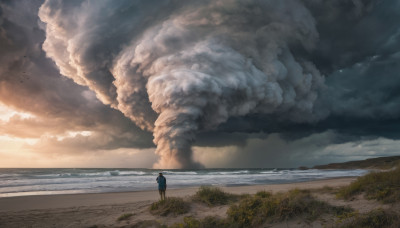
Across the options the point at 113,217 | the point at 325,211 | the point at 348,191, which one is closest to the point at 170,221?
the point at 113,217

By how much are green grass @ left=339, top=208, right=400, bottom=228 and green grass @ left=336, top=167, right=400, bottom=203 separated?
175 centimetres

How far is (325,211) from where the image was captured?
781cm

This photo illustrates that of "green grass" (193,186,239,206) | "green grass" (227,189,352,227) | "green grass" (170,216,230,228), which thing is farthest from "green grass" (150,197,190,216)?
"green grass" (227,189,352,227)

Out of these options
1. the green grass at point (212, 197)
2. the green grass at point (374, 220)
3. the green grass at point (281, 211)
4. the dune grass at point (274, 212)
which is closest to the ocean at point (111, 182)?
the green grass at point (212, 197)

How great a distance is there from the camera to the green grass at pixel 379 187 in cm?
816

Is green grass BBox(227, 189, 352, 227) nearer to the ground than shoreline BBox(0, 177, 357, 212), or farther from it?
farther from it

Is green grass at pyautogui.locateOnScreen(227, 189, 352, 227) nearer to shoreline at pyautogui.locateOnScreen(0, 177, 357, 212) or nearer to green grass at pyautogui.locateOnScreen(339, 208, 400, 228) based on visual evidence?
green grass at pyautogui.locateOnScreen(339, 208, 400, 228)

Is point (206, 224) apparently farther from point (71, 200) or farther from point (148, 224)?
point (71, 200)

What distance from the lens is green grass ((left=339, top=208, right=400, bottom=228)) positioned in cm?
623

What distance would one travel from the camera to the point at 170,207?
994 centimetres

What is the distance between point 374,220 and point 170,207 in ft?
22.2

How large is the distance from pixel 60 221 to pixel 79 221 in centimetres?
83

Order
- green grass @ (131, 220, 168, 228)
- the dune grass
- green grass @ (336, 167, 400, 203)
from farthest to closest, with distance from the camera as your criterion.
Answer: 1. green grass @ (131, 220, 168, 228)
2. green grass @ (336, 167, 400, 203)
3. the dune grass

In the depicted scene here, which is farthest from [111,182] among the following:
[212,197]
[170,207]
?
[170,207]
